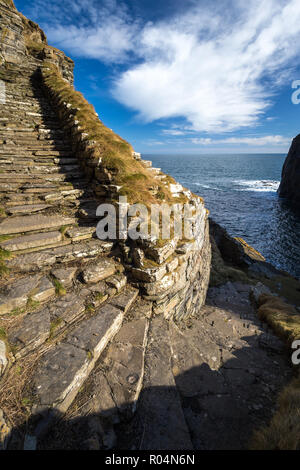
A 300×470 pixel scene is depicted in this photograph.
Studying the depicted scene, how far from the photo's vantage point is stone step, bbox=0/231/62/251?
13.8ft

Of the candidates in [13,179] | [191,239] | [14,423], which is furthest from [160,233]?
[13,179]

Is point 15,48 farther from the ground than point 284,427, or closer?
farther from the ground

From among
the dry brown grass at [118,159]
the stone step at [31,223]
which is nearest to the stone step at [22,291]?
the stone step at [31,223]

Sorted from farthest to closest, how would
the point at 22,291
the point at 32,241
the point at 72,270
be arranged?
the point at 32,241
the point at 72,270
the point at 22,291

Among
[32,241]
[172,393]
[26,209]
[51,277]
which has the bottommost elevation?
[172,393]

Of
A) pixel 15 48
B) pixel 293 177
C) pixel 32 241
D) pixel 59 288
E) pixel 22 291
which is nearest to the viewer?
pixel 22 291

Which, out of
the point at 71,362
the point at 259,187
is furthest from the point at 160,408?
the point at 259,187

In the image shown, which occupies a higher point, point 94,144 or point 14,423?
point 94,144

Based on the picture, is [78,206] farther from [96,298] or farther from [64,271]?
[96,298]

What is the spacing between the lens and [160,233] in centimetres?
516

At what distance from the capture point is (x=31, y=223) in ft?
16.1

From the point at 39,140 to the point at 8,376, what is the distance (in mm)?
8781

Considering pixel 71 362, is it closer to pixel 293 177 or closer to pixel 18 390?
pixel 18 390

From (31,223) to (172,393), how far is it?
4.75 metres
